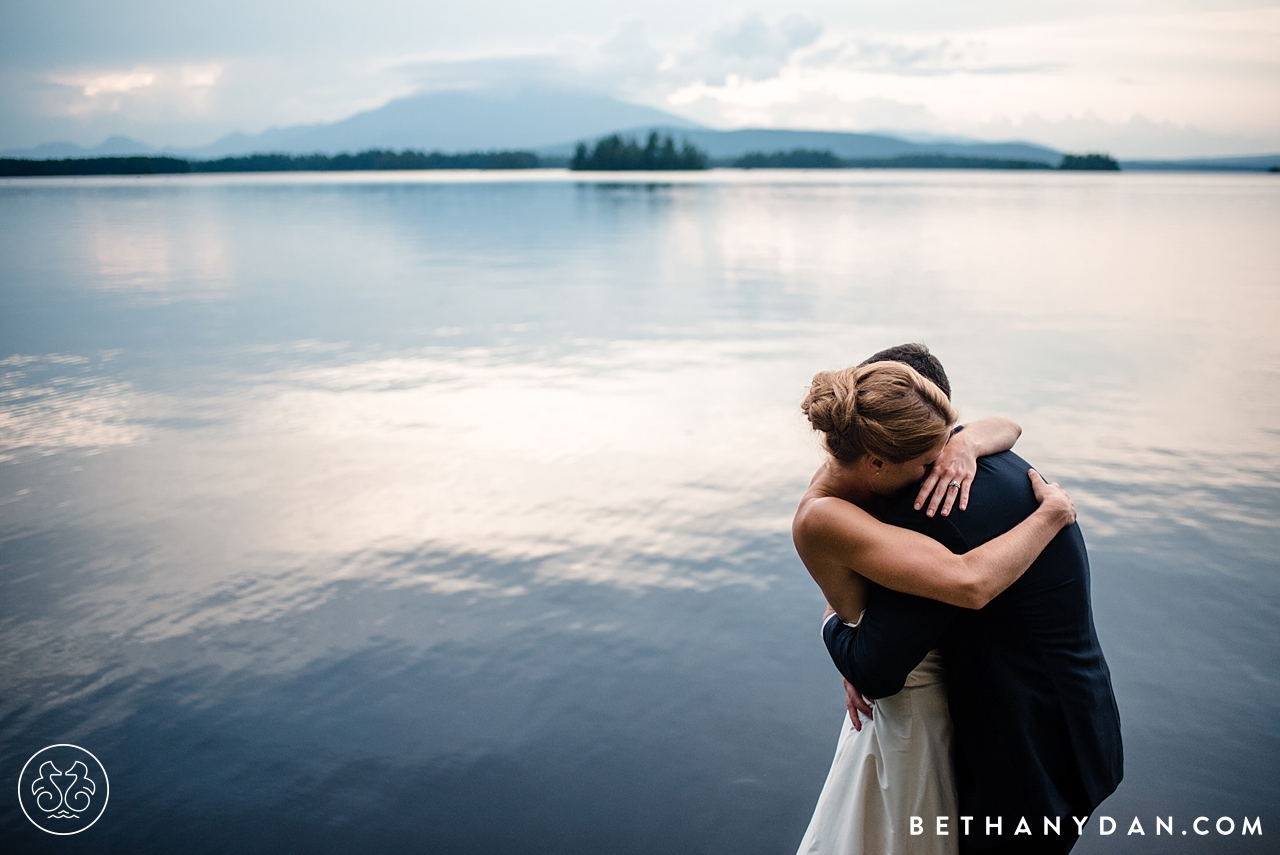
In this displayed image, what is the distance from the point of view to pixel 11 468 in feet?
23.7

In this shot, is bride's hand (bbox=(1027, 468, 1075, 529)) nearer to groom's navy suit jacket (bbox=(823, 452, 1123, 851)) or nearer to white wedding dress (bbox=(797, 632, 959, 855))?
groom's navy suit jacket (bbox=(823, 452, 1123, 851))

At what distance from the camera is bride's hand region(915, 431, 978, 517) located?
1983 mm

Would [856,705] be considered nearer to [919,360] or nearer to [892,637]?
[892,637]

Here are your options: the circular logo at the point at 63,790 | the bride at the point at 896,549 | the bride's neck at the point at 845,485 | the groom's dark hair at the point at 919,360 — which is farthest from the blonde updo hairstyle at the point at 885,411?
the circular logo at the point at 63,790

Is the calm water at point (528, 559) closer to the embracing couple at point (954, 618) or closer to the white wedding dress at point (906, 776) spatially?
the white wedding dress at point (906, 776)

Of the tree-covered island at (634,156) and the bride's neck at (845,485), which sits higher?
the tree-covered island at (634,156)

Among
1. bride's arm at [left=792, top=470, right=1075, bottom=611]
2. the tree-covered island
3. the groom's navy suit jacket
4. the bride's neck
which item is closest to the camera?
bride's arm at [left=792, top=470, right=1075, bottom=611]

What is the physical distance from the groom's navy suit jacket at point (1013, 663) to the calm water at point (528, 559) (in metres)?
1.45

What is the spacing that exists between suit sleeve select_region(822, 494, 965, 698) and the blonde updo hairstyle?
182 millimetres

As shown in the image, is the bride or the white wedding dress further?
the white wedding dress

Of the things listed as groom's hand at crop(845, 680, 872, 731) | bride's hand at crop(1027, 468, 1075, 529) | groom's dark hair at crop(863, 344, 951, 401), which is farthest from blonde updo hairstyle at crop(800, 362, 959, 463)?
groom's hand at crop(845, 680, 872, 731)

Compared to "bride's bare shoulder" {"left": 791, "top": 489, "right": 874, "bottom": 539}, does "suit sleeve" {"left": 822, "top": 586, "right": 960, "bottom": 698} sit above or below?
below

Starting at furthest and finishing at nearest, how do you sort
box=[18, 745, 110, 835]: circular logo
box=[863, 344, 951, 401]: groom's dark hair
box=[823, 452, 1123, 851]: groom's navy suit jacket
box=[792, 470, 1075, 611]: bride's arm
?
box=[18, 745, 110, 835]: circular logo, box=[863, 344, 951, 401]: groom's dark hair, box=[823, 452, 1123, 851]: groom's navy suit jacket, box=[792, 470, 1075, 611]: bride's arm

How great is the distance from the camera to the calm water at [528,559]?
3.53 m
